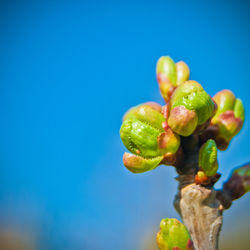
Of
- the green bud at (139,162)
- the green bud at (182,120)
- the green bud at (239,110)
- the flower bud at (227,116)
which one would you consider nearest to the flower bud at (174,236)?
the green bud at (139,162)

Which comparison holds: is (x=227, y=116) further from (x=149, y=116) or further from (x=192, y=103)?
(x=149, y=116)

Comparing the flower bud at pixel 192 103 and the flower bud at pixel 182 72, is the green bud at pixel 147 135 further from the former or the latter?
the flower bud at pixel 182 72

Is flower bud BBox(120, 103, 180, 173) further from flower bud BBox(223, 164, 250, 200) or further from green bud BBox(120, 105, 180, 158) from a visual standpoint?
flower bud BBox(223, 164, 250, 200)

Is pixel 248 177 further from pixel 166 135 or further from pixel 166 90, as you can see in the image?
pixel 166 90

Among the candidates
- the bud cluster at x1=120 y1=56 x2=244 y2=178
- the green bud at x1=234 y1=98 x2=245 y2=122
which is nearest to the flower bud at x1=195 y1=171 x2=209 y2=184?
the bud cluster at x1=120 y1=56 x2=244 y2=178

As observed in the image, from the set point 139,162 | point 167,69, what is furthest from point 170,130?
point 167,69

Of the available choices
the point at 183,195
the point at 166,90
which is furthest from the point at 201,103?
the point at 183,195

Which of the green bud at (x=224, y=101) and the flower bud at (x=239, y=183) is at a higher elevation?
the green bud at (x=224, y=101)
